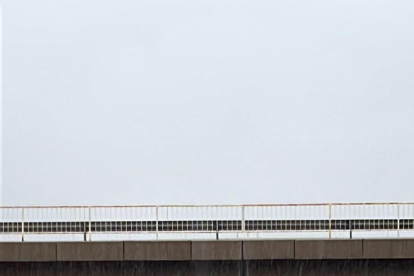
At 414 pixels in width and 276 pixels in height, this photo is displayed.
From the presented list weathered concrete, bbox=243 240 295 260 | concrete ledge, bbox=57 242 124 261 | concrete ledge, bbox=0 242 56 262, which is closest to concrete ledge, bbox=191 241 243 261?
weathered concrete, bbox=243 240 295 260

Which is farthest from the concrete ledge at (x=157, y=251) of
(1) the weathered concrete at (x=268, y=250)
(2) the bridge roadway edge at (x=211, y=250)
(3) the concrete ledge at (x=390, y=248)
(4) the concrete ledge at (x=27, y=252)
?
(3) the concrete ledge at (x=390, y=248)

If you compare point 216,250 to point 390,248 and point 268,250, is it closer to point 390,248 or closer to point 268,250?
point 268,250

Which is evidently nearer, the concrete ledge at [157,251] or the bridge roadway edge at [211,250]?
the bridge roadway edge at [211,250]

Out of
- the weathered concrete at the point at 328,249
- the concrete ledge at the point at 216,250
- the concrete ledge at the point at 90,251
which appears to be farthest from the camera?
the concrete ledge at the point at 90,251

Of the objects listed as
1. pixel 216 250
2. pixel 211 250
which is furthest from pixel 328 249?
pixel 211 250

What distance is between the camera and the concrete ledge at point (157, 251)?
16.8 meters

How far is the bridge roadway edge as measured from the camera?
16.6m

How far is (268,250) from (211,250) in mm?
1275

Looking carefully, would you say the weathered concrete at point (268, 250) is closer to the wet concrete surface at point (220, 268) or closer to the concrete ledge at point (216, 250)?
the concrete ledge at point (216, 250)

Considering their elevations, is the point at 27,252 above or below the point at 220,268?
above

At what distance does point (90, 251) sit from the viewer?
55.3 ft

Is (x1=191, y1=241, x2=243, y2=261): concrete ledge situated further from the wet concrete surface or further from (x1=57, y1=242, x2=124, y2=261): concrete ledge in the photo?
(x1=57, y1=242, x2=124, y2=261): concrete ledge

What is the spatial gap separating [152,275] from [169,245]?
0.95m

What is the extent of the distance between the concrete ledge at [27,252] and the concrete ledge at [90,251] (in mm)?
212
